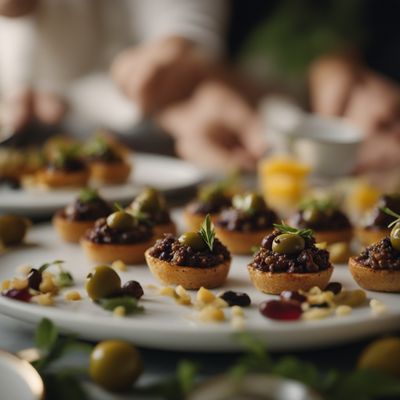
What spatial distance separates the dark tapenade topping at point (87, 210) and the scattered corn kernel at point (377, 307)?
→ 3.98ft

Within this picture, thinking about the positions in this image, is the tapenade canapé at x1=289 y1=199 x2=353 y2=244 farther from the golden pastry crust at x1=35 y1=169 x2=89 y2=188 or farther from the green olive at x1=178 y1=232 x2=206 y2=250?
the golden pastry crust at x1=35 y1=169 x2=89 y2=188

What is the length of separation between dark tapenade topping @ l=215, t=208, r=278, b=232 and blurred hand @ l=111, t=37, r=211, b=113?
2.23m

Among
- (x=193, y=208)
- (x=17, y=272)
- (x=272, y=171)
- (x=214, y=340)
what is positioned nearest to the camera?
(x=214, y=340)

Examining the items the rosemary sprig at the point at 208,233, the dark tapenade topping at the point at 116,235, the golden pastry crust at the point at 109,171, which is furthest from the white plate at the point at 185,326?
the golden pastry crust at the point at 109,171

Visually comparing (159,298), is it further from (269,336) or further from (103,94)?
(103,94)

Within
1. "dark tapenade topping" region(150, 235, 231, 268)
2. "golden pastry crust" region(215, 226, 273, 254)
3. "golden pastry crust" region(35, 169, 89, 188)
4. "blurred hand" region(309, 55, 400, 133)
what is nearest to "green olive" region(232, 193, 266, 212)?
"golden pastry crust" region(215, 226, 273, 254)

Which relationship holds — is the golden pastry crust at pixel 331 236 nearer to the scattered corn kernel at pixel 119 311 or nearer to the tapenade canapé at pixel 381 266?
the tapenade canapé at pixel 381 266

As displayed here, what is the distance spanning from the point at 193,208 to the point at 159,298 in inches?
36.9

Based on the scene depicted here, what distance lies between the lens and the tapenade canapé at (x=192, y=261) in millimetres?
2273

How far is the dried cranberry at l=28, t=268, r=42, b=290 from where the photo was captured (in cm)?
221

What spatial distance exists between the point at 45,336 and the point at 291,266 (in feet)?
2.47

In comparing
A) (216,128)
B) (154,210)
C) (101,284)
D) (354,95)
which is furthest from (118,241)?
(354,95)

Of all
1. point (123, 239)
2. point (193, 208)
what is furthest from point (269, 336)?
point (193, 208)

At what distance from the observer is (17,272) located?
8.15 ft
